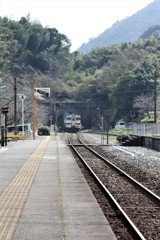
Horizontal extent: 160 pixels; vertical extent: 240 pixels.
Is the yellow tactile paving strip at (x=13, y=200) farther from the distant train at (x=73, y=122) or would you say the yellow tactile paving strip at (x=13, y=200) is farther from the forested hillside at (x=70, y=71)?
the distant train at (x=73, y=122)

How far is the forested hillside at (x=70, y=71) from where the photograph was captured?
103 m

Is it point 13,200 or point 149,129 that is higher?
point 149,129

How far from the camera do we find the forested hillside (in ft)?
337

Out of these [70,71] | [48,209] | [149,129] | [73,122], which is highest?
[70,71]

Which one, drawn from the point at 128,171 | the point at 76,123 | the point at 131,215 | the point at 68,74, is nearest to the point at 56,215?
the point at 131,215

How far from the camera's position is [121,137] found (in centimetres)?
4941

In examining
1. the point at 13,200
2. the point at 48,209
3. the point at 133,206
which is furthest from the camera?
the point at 133,206

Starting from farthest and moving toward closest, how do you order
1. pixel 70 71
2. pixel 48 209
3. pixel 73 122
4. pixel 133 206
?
pixel 70 71 < pixel 73 122 < pixel 133 206 < pixel 48 209

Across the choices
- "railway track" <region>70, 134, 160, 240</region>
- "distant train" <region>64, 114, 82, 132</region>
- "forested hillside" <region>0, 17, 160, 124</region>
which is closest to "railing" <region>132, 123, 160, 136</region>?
"railway track" <region>70, 134, 160, 240</region>

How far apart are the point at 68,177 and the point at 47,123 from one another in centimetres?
10505

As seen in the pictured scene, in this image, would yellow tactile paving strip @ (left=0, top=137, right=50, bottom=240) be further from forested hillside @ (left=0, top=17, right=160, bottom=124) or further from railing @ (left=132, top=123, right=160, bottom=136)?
forested hillside @ (left=0, top=17, right=160, bottom=124)

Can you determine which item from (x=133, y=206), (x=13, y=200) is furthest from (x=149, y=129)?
(x=13, y=200)

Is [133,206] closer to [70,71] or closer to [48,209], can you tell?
[48,209]

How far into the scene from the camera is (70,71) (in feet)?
547
